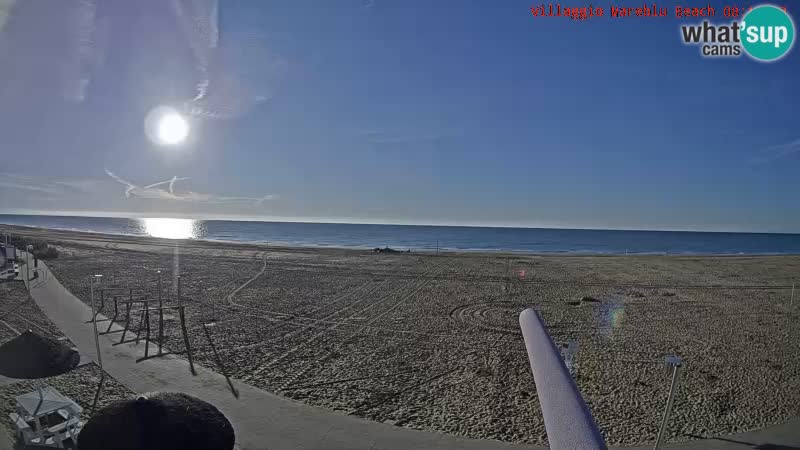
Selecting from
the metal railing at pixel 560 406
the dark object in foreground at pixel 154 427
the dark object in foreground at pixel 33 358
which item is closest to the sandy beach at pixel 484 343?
the dark object in foreground at pixel 33 358

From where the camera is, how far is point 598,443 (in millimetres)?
2027

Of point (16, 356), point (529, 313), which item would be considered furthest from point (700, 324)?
point (16, 356)

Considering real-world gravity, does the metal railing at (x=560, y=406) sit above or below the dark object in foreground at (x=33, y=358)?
above

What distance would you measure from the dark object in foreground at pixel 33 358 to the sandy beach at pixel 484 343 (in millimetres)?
3803

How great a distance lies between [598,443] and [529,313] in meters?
2.21

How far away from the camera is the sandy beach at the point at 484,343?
8.02 m

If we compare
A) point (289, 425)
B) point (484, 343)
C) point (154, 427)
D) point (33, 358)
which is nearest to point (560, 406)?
point (154, 427)

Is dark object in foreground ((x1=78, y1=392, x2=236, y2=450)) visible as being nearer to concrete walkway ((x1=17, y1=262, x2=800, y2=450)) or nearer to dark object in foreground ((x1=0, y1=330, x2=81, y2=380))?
concrete walkway ((x1=17, y1=262, x2=800, y2=450))

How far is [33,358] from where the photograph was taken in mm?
6086

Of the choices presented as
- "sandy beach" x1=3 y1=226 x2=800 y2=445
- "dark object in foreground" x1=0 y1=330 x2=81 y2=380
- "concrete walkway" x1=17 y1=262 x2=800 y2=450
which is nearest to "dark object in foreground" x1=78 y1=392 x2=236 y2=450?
"concrete walkway" x1=17 y1=262 x2=800 y2=450

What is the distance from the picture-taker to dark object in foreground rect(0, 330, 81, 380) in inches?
233

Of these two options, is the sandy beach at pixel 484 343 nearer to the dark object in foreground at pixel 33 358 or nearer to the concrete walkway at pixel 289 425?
the concrete walkway at pixel 289 425

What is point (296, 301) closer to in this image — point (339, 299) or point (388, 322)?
point (339, 299)

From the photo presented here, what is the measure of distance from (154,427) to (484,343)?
10518 mm
